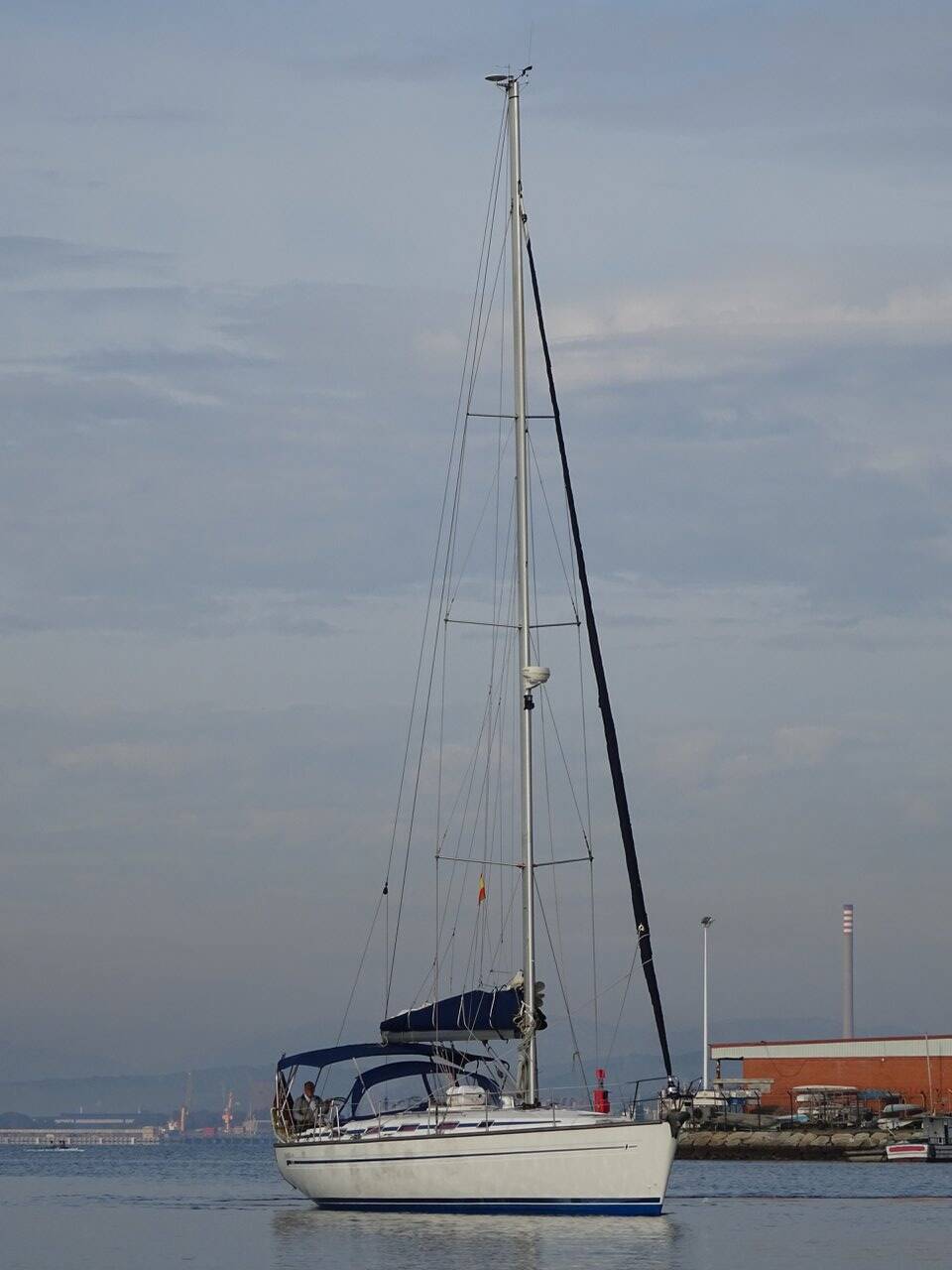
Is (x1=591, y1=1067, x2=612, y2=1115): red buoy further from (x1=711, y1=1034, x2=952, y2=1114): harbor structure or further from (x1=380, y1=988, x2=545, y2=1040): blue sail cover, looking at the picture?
(x1=711, y1=1034, x2=952, y2=1114): harbor structure

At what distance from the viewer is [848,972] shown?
485ft

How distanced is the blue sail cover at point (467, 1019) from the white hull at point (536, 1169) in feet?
9.05

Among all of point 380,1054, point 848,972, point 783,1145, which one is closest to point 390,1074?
point 380,1054

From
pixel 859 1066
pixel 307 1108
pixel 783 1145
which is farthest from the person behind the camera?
pixel 859 1066

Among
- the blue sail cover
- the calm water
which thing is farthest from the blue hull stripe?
the blue sail cover

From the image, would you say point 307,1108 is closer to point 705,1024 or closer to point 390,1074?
point 390,1074

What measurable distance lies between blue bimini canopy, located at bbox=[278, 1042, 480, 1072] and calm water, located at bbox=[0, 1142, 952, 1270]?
3778mm

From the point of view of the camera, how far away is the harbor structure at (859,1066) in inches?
4449

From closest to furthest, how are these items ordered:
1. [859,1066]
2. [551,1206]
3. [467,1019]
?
1. [551,1206]
2. [467,1019]
3. [859,1066]

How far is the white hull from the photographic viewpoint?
145 feet

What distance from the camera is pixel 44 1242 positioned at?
52.3 meters

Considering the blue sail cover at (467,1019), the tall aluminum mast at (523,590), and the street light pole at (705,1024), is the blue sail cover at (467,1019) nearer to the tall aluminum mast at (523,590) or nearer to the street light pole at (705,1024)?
the tall aluminum mast at (523,590)

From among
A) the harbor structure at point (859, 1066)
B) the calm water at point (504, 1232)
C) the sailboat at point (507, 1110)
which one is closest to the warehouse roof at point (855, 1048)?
the harbor structure at point (859, 1066)

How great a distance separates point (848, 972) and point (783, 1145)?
162ft
